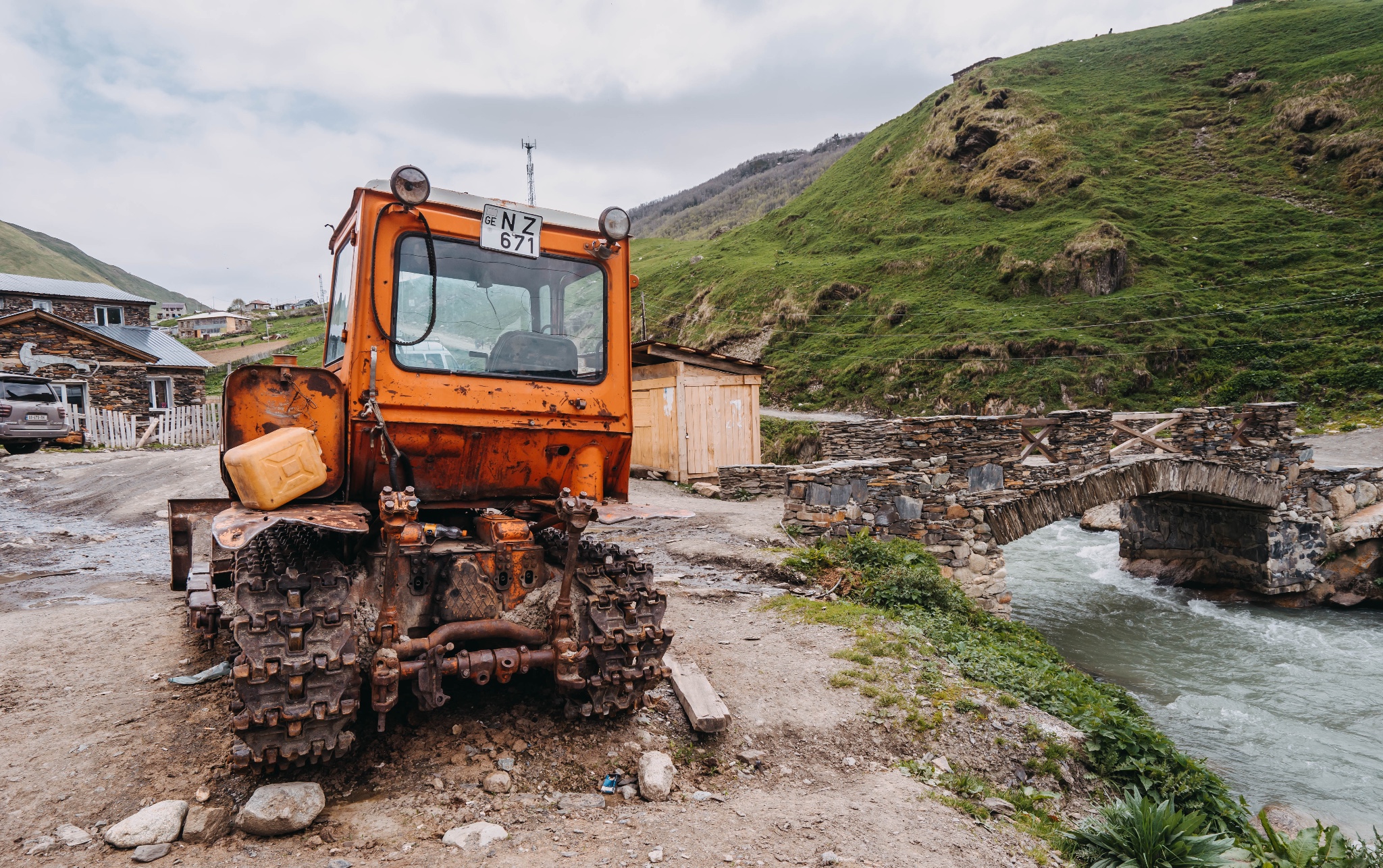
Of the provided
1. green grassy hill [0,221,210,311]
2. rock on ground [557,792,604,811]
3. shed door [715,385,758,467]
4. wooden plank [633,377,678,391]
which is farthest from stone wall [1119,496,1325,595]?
green grassy hill [0,221,210,311]

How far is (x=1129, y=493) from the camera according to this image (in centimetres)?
1022

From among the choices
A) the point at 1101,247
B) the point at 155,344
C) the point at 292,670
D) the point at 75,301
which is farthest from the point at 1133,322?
the point at 75,301

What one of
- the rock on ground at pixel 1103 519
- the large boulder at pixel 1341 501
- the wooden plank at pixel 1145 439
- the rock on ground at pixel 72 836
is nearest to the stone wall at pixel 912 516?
the wooden plank at pixel 1145 439

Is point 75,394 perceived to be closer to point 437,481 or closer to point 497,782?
point 437,481

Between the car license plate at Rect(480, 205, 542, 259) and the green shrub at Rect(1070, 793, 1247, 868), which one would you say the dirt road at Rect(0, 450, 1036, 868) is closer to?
the green shrub at Rect(1070, 793, 1247, 868)

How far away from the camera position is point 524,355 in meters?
3.97

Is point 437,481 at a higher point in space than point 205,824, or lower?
higher

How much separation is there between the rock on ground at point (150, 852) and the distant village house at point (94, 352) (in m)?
26.6

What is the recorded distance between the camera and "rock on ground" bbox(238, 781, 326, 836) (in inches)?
113

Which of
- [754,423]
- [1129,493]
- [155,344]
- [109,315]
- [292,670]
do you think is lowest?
[1129,493]

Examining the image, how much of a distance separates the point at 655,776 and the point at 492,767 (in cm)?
79

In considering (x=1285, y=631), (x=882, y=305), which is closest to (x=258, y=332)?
(x=882, y=305)

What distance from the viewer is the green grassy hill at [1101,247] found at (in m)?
24.6

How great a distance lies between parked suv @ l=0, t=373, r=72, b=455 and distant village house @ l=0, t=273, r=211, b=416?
20.9 feet
